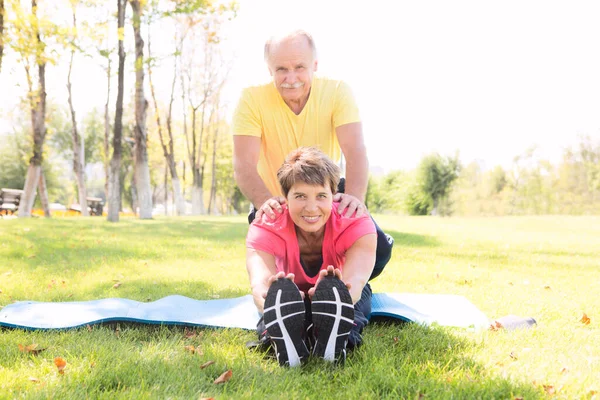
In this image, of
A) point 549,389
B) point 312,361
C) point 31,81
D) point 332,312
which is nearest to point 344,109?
point 332,312

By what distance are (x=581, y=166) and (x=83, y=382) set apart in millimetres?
36323

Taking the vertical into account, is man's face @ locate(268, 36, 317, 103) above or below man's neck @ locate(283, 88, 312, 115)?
above

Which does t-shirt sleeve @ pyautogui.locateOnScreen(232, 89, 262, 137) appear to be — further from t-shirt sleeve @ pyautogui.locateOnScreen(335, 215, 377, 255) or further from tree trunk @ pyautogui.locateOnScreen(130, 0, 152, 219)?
tree trunk @ pyautogui.locateOnScreen(130, 0, 152, 219)

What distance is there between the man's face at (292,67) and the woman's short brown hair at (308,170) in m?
0.65

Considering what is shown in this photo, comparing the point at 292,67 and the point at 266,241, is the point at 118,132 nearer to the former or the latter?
the point at 292,67

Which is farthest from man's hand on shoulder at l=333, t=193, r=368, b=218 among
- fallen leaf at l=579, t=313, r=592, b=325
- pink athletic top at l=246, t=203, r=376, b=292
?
fallen leaf at l=579, t=313, r=592, b=325

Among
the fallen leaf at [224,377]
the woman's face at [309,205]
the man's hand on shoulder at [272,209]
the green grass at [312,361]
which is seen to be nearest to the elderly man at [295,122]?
the man's hand on shoulder at [272,209]

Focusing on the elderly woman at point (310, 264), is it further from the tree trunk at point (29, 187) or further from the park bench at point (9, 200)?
the park bench at point (9, 200)

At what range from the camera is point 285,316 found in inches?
95.3

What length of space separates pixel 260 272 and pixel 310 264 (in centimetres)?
44

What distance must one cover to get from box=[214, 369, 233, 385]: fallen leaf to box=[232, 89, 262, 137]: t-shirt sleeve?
1812mm

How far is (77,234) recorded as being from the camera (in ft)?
31.7

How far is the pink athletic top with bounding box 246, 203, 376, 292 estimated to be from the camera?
291cm

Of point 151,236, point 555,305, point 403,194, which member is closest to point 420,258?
point 555,305
